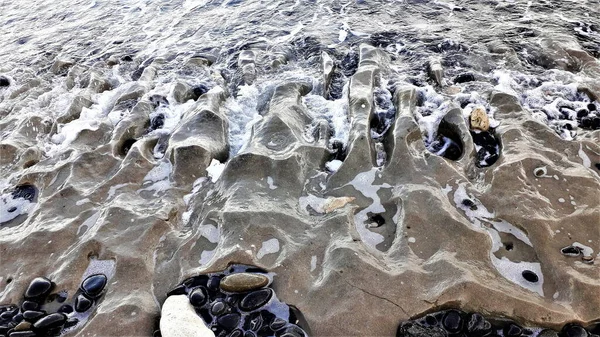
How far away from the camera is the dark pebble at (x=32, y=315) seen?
330 centimetres

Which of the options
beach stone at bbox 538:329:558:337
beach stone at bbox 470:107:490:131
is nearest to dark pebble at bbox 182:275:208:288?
beach stone at bbox 538:329:558:337

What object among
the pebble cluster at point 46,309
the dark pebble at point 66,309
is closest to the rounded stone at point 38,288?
the pebble cluster at point 46,309

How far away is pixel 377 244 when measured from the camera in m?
3.66

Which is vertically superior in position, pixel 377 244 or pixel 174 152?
Result: pixel 174 152

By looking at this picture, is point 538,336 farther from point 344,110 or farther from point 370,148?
point 344,110

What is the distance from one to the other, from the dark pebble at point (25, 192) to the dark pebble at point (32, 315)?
1828 millimetres

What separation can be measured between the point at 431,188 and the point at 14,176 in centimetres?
509

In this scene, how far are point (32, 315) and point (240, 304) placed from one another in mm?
1755

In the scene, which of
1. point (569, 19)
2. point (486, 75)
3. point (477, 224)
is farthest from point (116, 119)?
point (569, 19)

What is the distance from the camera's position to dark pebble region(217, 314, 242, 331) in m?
3.10

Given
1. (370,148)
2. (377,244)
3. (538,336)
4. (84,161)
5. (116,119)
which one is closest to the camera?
(538,336)

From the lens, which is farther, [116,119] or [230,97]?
[230,97]

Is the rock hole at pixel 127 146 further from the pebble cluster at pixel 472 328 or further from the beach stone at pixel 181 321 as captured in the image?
the pebble cluster at pixel 472 328

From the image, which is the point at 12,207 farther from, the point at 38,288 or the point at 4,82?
the point at 4,82
